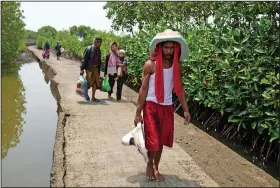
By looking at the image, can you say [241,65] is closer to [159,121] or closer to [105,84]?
[159,121]

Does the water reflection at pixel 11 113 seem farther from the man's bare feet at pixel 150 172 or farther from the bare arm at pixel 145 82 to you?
the bare arm at pixel 145 82

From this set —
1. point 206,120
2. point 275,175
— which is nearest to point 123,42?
point 206,120

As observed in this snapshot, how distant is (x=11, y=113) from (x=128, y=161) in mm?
7639

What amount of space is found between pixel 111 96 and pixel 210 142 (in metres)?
5.21

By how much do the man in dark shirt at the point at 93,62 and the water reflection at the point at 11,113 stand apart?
2222 millimetres

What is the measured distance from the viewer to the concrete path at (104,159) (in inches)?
179

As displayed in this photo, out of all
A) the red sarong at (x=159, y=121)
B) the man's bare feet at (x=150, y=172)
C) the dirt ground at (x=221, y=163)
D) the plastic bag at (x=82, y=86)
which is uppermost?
the red sarong at (x=159, y=121)

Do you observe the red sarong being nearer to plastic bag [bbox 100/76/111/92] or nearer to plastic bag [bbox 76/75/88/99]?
plastic bag [bbox 76/75/88/99]

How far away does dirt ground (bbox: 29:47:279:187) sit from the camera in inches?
181

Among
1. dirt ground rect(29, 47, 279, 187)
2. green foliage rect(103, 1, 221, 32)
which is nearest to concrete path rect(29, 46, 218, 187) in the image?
dirt ground rect(29, 47, 279, 187)

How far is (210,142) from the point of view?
21.5 feet

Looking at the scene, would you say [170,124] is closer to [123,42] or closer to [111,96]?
[111,96]

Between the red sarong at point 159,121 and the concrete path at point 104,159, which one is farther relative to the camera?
the concrete path at point 104,159

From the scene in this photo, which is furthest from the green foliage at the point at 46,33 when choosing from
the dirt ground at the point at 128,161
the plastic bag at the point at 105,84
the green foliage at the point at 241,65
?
the dirt ground at the point at 128,161
